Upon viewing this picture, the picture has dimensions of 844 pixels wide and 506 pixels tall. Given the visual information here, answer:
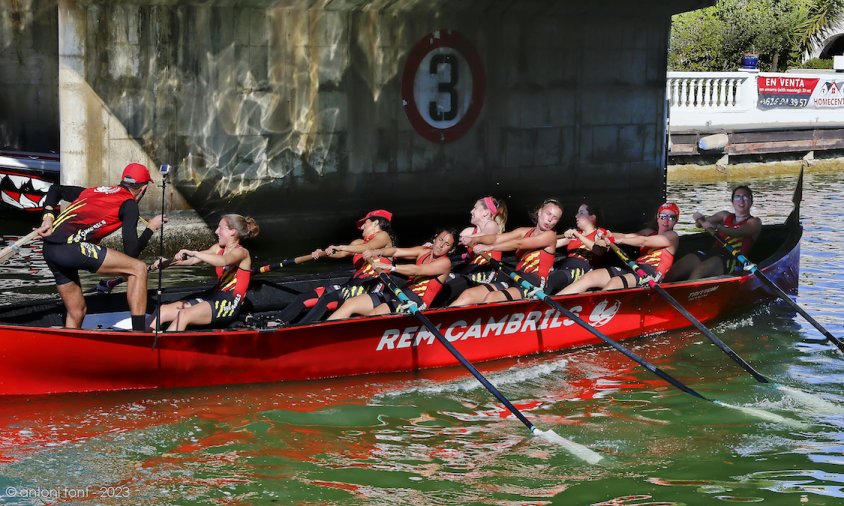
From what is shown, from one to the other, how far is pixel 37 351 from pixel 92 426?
833mm

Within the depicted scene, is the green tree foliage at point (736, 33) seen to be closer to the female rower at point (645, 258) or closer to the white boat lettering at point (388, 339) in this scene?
the female rower at point (645, 258)

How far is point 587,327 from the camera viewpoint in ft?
Answer: 40.7

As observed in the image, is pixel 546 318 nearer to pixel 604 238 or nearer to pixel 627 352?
pixel 627 352

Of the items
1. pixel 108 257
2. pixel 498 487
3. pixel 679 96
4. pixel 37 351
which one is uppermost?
pixel 679 96

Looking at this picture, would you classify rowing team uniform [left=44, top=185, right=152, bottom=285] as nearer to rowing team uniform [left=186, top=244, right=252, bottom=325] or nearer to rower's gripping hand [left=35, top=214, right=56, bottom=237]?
rower's gripping hand [left=35, top=214, right=56, bottom=237]

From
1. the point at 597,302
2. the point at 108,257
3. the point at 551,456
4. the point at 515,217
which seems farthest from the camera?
the point at 515,217

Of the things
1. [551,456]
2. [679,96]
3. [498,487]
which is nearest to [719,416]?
[551,456]

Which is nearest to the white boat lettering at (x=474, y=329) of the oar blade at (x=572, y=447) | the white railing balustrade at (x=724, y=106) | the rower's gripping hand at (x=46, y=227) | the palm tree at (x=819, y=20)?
the oar blade at (x=572, y=447)

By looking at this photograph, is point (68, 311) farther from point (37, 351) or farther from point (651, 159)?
point (651, 159)

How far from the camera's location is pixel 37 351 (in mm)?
10445

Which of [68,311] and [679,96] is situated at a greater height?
[679,96]

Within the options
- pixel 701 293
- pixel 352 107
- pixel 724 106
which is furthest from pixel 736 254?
pixel 724 106

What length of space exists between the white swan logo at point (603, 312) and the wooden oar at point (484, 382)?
2118 mm

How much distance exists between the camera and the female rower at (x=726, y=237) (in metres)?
14.9
